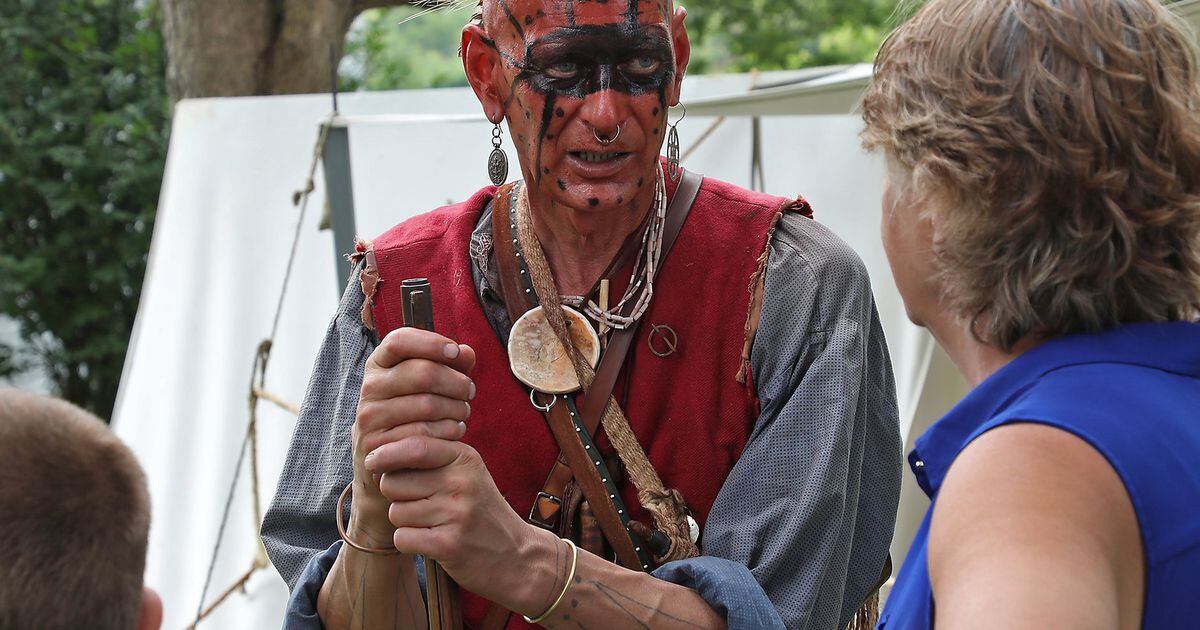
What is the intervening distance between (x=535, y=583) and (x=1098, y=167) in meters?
0.94

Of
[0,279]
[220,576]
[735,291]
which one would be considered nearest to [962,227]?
[735,291]

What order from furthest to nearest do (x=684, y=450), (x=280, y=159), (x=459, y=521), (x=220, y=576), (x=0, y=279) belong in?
1. (x=0, y=279)
2. (x=280, y=159)
3. (x=220, y=576)
4. (x=684, y=450)
5. (x=459, y=521)

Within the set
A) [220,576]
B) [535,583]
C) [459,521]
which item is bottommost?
[220,576]

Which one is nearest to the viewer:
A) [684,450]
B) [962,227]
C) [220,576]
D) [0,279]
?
[962,227]

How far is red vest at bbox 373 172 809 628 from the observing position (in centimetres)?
184

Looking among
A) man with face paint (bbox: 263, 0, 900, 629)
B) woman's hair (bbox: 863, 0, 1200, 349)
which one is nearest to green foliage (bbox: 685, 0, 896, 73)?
man with face paint (bbox: 263, 0, 900, 629)

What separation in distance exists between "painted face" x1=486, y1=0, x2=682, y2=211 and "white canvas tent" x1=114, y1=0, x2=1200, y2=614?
7.31 ft

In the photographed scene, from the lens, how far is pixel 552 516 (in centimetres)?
185

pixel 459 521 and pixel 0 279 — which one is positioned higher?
pixel 459 521

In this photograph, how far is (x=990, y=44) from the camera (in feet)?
3.74

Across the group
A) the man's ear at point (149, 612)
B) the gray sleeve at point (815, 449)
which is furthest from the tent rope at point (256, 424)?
the man's ear at point (149, 612)

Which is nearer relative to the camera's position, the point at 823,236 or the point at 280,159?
the point at 823,236

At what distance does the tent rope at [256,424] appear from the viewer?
12.7ft

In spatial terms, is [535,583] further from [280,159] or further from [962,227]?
[280,159]
